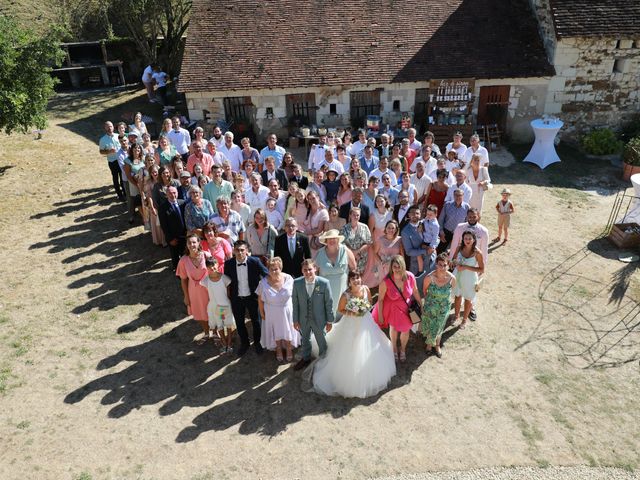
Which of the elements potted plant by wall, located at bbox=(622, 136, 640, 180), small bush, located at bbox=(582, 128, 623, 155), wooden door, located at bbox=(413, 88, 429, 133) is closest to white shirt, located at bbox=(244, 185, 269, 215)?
wooden door, located at bbox=(413, 88, 429, 133)

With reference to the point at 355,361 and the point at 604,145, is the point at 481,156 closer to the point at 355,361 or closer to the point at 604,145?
the point at 355,361

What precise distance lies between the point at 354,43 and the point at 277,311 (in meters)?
12.2

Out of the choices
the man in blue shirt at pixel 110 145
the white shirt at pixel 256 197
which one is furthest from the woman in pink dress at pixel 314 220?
the man in blue shirt at pixel 110 145

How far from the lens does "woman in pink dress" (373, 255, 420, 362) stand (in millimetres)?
7227

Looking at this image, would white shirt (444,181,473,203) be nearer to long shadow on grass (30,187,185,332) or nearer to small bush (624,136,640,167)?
long shadow on grass (30,187,185,332)

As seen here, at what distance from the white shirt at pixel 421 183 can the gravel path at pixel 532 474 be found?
5205 millimetres

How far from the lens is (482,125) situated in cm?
1702

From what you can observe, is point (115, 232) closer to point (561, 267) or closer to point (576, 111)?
point (561, 267)

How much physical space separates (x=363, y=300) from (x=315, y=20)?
1340 cm

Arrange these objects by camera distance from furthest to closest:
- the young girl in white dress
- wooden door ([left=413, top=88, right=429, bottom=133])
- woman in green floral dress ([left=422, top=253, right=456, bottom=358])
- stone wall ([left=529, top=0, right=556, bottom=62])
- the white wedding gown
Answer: wooden door ([left=413, top=88, right=429, bottom=133]) → stone wall ([left=529, top=0, right=556, bottom=62]) → the young girl in white dress → woman in green floral dress ([left=422, top=253, right=456, bottom=358]) → the white wedding gown

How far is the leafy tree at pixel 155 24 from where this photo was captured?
21.5 m

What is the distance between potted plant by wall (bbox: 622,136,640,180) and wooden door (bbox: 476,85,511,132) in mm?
3853

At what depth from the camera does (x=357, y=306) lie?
22.7 feet

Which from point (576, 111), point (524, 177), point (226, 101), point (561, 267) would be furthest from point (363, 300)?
point (576, 111)
